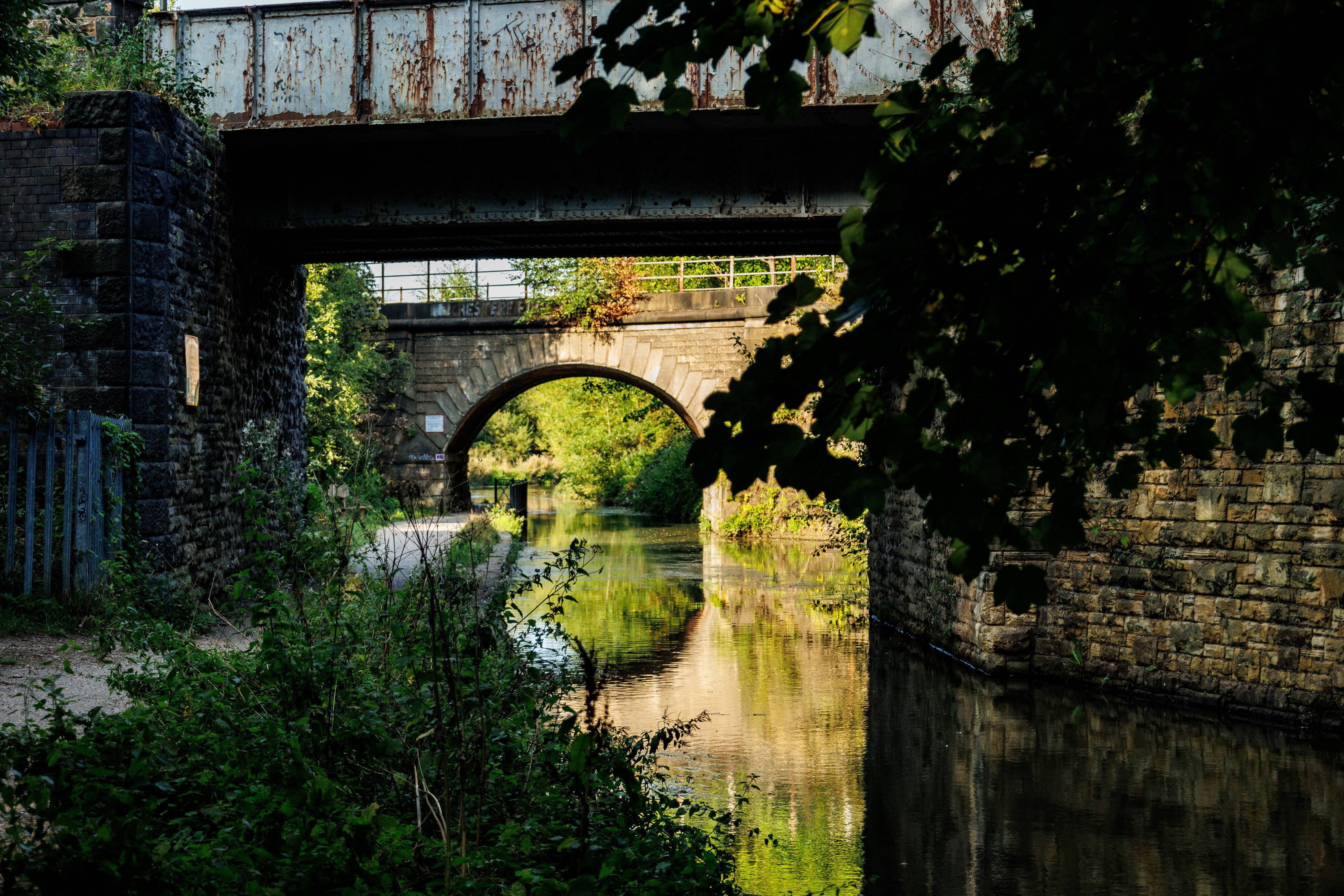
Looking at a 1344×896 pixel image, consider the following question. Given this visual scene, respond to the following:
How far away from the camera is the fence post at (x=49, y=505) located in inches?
328

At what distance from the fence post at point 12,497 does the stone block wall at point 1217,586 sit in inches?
274

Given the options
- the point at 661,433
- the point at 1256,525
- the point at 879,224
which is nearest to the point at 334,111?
the point at 1256,525

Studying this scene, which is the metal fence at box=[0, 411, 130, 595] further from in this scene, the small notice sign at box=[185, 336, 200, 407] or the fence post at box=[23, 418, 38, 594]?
the small notice sign at box=[185, 336, 200, 407]

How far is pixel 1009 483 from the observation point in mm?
2152

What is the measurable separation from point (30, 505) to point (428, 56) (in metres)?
4.95

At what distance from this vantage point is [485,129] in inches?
396

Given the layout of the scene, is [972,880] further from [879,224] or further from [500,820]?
[879,224]

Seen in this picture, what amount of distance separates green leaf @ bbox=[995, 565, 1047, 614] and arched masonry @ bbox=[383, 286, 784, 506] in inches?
808

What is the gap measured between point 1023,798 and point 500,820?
10.1ft

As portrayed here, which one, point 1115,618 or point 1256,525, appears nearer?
point 1256,525

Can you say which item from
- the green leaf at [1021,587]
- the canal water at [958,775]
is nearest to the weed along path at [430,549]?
the canal water at [958,775]

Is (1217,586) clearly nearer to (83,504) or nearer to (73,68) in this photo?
(83,504)

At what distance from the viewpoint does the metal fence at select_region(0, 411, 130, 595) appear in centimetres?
841

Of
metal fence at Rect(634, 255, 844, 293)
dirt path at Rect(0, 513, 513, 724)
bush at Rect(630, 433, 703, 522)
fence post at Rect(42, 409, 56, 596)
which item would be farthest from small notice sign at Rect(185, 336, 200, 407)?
bush at Rect(630, 433, 703, 522)
